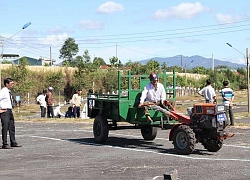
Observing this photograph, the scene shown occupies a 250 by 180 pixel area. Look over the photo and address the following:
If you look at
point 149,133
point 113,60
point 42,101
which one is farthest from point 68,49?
point 149,133

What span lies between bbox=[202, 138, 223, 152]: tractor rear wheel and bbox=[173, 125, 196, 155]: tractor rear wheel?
57cm

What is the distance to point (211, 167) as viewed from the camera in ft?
33.4

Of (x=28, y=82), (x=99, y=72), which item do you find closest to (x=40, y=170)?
(x=28, y=82)

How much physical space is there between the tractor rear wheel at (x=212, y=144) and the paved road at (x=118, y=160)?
0.16 meters

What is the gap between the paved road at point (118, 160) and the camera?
966cm

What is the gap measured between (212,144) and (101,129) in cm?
367

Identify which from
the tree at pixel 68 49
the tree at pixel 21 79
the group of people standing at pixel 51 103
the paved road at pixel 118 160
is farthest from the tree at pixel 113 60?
the tree at pixel 68 49

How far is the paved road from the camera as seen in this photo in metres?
9.66

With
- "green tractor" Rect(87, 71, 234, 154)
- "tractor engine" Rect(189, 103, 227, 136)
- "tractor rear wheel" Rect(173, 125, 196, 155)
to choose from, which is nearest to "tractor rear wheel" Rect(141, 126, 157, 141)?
"green tractor" Rect(87, 71, 234, 154)

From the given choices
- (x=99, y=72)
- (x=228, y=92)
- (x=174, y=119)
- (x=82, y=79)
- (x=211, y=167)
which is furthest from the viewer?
(x=99, y=72)

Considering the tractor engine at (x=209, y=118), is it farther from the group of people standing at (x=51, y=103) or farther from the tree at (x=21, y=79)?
the tree at (x=21, y=79)

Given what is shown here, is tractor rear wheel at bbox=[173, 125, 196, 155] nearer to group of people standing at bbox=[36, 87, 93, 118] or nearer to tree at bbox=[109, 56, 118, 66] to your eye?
group of people standing at bbox=[36, 87, 93, 118]

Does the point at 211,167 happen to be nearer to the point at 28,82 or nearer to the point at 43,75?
the point at 28,82

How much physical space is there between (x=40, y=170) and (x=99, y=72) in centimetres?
6153
